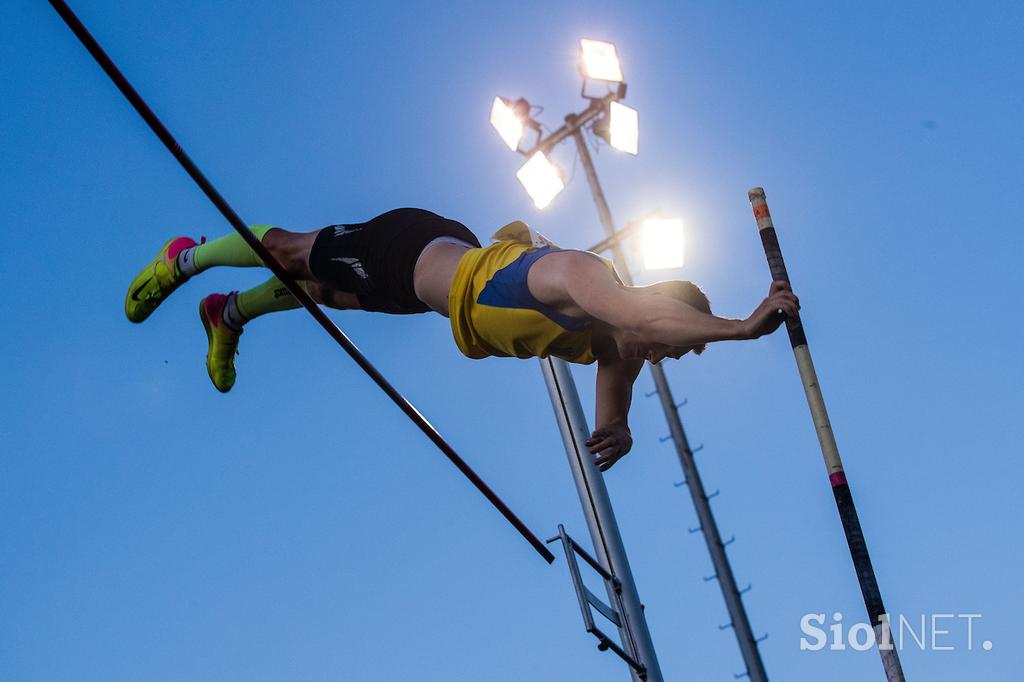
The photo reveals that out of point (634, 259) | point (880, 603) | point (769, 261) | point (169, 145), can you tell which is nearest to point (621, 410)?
point (769, 261)

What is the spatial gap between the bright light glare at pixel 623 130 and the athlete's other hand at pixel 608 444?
548cm

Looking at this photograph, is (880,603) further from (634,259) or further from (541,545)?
(634,259)

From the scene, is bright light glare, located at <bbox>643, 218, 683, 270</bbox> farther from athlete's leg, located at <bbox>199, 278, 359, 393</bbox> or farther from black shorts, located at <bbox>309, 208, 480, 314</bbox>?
black shorts, located at <bbox>309, 208, 480, 314</bbox>

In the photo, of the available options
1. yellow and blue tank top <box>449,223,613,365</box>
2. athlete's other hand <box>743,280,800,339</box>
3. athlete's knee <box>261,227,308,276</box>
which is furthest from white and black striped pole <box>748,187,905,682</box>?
athlete's knee <box>261,227,308,276</box>

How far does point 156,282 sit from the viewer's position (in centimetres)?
387

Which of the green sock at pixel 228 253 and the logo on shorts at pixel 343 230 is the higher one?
the green sock at pixel 228 253

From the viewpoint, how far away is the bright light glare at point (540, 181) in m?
8.57

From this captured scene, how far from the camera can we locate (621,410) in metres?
3.49

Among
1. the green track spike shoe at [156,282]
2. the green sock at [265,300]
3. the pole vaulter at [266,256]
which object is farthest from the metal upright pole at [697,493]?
the green track spike shoe at [156,282]

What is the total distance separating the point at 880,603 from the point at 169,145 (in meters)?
2.19

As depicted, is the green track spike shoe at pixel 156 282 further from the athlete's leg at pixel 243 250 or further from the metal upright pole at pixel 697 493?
the metal upright pole at pixel 697 493

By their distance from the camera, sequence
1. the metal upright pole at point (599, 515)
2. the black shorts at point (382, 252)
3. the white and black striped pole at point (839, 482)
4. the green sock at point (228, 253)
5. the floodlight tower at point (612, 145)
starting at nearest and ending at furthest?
the white and black striped pole at point (839, 482)
the black shorts at point (382, 252)
the green sock at point (228, 253)
the metal upright pole at point (599, 515)
the floodlight tower at point (612, 145)

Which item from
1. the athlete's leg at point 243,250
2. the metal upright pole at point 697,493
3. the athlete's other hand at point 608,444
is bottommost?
the athlete's other hand at point 608,444

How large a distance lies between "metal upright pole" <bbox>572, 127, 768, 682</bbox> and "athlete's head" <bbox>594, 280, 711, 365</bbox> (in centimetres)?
436
